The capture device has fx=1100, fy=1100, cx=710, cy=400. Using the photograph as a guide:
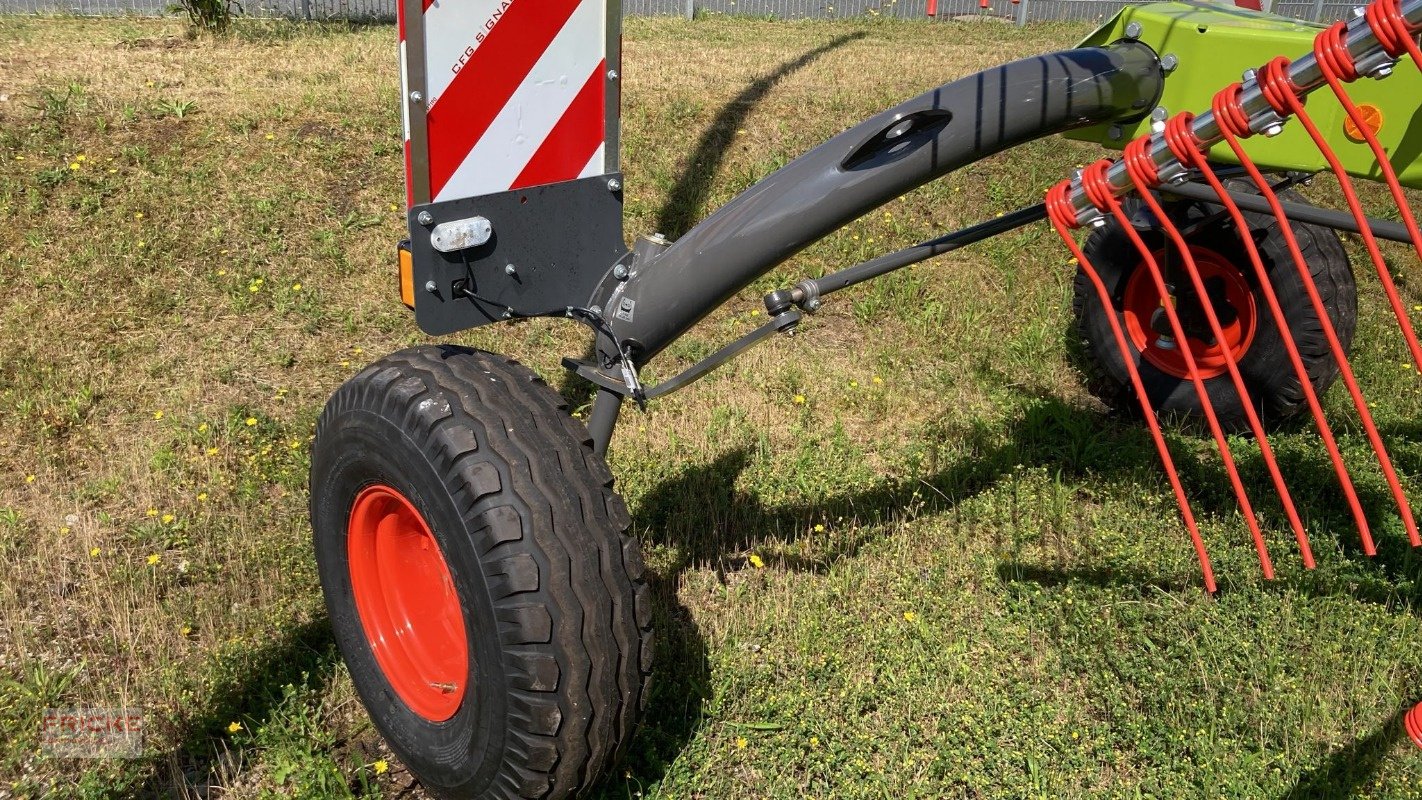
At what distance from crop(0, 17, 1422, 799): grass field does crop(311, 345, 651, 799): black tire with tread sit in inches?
18.3

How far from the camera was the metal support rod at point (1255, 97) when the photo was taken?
5.49ft

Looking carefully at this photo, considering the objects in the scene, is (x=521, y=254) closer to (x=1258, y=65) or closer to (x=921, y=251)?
(x=921, y=251)

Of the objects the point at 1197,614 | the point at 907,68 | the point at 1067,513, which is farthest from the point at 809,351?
the point at 907,68

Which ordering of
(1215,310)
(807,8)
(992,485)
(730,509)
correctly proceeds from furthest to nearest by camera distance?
(807,8)
(1215,310)
(992,485)
(730,509)

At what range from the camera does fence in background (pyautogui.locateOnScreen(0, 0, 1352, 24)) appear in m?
10.7

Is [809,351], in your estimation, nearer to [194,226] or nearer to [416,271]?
[416,271]

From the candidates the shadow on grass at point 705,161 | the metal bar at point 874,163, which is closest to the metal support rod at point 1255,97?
the metal bar at point 874,163

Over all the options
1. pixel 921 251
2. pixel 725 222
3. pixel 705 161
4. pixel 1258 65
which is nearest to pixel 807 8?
pixel 705 161

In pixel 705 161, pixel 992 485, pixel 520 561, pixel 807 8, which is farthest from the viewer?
pixel 807 8

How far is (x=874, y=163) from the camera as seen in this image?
2.29m

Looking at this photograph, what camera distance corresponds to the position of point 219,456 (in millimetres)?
3658

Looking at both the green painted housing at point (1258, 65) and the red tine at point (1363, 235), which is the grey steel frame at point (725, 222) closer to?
the green painted housing at point (1258, 65)

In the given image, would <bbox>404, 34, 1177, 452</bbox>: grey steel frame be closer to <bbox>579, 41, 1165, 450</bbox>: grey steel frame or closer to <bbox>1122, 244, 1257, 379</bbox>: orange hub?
<bbox>579, 41, 1165, 450</bbox>: grey steel frame

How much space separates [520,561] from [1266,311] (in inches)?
116
